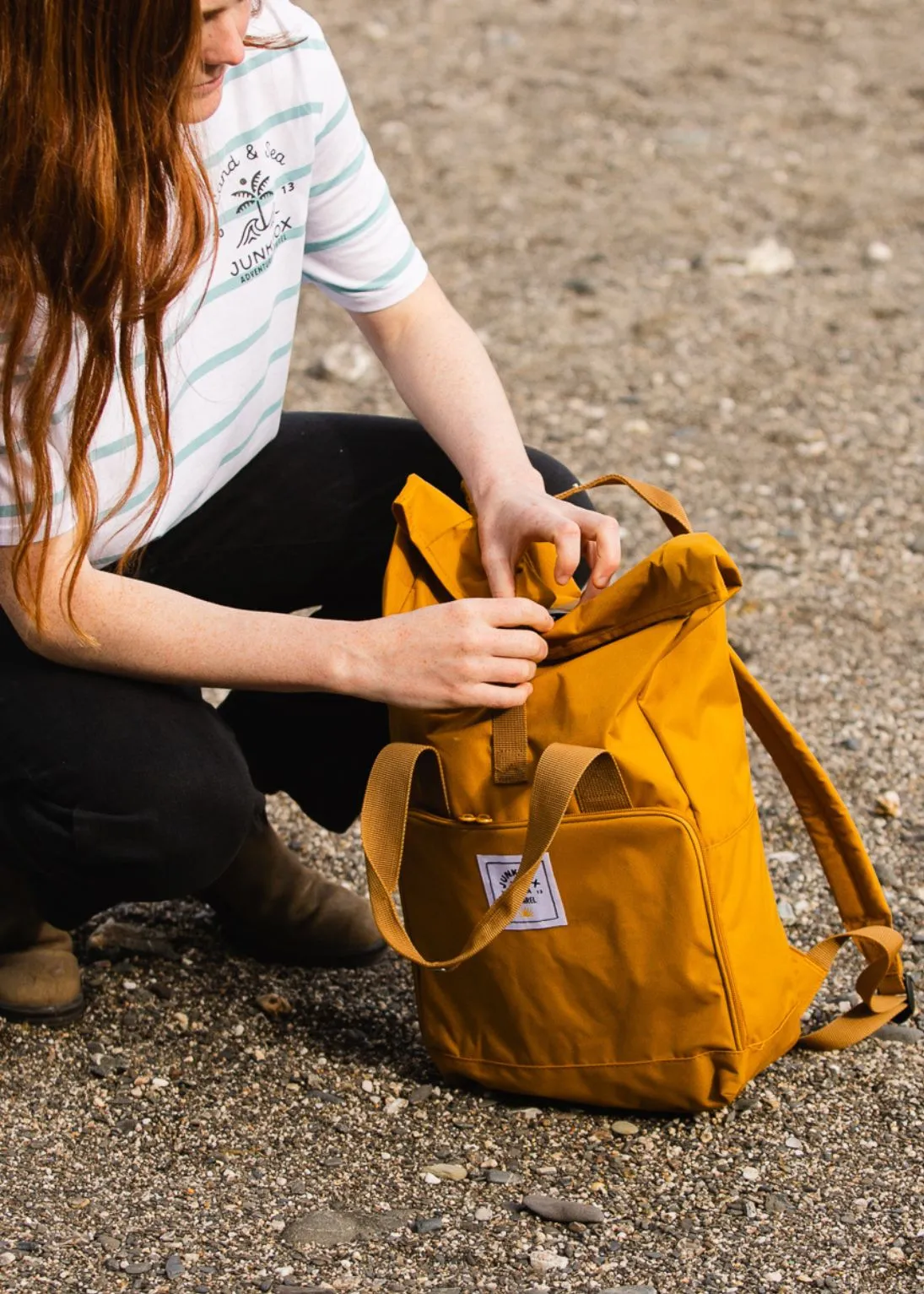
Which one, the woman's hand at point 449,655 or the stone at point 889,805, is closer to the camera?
the woman's hand at point 449,655

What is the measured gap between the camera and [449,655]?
1.81m

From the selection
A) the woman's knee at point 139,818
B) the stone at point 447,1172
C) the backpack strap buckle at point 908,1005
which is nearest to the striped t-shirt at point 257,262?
the woman's knee at point 139,818

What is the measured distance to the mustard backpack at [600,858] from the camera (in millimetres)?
1814

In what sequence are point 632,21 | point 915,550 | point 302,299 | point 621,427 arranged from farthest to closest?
1. point 632,21
2. point 302,299
3. point 621,427
4. point 915,550

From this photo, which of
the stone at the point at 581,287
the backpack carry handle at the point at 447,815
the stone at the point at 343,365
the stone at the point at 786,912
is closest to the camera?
the backpack carry handle at the point at 447,815

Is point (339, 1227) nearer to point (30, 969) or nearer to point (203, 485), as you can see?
point (30, 969)

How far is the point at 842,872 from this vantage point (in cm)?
216

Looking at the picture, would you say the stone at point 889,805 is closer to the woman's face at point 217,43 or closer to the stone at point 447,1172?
the stone at point 447,1172

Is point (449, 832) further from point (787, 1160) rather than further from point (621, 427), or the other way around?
point (621, 427)

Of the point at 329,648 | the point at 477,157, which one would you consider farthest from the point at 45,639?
the point at 477,157

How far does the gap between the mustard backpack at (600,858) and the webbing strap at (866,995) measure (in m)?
0.04

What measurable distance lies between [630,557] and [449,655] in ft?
5.49

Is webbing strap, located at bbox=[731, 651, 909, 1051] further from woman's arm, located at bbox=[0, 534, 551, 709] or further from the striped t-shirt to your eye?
the striped t-shirt

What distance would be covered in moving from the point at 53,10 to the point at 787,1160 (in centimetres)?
153
